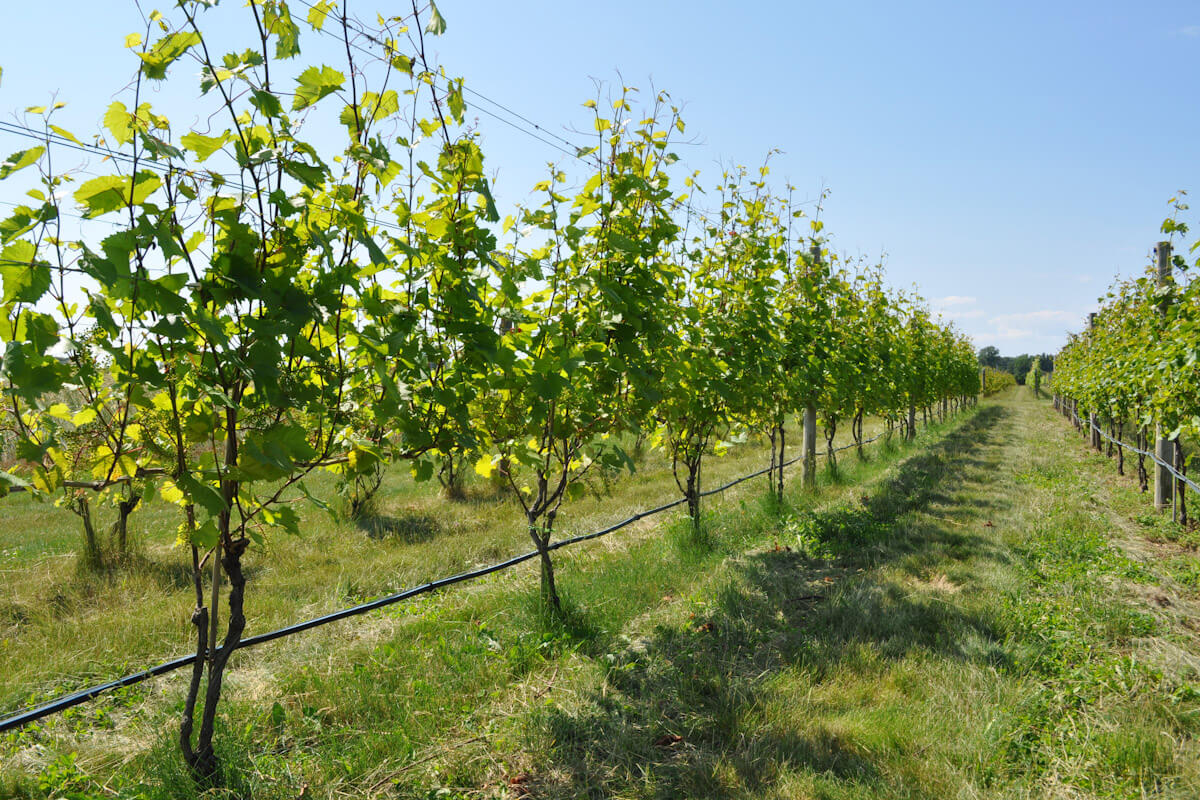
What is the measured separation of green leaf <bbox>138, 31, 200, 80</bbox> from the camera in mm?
1938

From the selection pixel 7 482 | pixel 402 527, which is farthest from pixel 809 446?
pixel 7 482

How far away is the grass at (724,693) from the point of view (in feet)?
8.95

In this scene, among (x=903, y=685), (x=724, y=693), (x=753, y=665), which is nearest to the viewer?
(x=724, y=693)

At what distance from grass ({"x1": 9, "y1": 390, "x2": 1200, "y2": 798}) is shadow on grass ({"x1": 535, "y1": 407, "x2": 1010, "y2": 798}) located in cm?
1

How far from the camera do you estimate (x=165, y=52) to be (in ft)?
6.47

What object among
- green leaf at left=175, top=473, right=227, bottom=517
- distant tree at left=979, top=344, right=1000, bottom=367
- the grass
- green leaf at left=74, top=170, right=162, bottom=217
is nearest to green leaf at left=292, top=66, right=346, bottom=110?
green leaf at left=74, top=170, right=162, bottom=217

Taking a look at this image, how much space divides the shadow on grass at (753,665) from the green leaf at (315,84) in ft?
8.97

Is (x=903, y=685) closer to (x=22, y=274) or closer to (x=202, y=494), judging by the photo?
(x=202, y=494)

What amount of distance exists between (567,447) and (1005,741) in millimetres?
2684

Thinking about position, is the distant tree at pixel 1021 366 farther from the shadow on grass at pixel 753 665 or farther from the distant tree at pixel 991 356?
the shadow on grass at pixel 753 665

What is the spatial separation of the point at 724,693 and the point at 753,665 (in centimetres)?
44

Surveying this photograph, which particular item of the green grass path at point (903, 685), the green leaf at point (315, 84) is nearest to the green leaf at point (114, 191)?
the green leaf at point (315, 84)

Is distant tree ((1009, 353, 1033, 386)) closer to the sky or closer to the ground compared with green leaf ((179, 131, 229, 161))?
closer to the sky

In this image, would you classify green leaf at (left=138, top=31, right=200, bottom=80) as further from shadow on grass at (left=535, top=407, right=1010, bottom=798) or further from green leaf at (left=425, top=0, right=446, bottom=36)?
shadow on grass at (left=535, top=407, right=1010, bottom=798)
